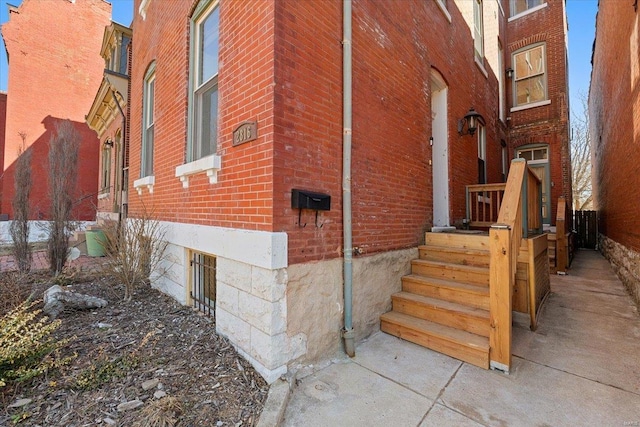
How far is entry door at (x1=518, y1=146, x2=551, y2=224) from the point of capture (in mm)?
9742

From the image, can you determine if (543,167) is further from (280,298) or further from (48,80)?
(48,80)

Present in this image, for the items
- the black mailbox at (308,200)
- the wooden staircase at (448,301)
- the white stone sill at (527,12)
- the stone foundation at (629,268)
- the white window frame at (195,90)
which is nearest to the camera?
the black mailbox at (308,200)

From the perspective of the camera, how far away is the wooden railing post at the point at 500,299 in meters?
2.79

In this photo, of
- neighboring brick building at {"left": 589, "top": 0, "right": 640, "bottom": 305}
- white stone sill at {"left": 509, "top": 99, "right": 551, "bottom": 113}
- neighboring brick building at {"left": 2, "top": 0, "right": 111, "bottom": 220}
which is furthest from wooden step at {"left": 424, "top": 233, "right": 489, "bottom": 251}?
neighboring brick building at {"left": 2, "top": 0, "right": 111, "bottom": 220}

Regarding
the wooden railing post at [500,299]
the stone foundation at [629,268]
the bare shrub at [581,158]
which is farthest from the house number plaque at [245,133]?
the bare shrub at [581,158]

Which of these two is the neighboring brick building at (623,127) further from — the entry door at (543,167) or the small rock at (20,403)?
the small rock at (20,403)

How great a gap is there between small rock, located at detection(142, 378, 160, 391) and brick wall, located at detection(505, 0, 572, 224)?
1146 centimetres

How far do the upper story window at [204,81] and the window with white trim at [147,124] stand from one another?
2189mm

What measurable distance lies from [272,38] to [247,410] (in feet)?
10.1

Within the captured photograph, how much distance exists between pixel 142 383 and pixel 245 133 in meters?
2.34

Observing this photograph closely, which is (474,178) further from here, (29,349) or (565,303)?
(29,349)

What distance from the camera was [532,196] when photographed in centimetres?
470

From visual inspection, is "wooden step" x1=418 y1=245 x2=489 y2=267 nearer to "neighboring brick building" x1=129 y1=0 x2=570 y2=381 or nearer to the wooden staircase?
the wooden staircase

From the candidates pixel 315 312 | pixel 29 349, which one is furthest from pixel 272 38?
pixel 29 349
